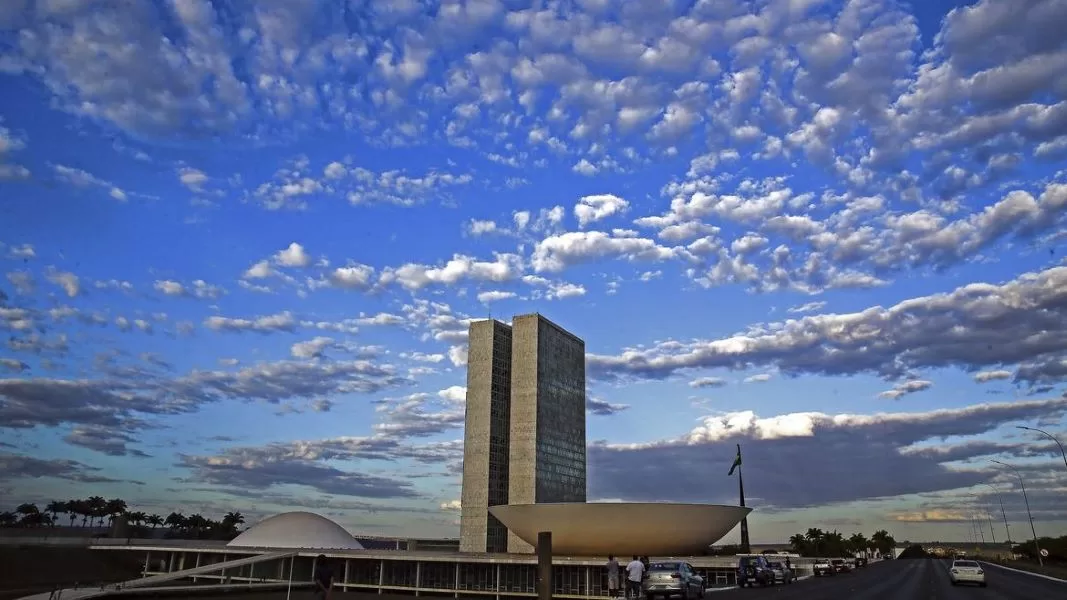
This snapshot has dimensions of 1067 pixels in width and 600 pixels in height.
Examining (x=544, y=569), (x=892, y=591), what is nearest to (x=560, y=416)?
(x=892, y=591)

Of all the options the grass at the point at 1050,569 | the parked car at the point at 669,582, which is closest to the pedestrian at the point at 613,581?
Result: the parked car at the point at 669,582

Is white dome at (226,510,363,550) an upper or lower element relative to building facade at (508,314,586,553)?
lower

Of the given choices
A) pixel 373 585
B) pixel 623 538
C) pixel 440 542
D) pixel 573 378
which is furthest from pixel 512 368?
pixel 623 538

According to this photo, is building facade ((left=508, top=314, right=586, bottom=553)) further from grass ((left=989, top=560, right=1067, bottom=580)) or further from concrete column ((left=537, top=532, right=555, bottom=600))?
concrete column ((left=537, top=532, right=555, bottom=600))

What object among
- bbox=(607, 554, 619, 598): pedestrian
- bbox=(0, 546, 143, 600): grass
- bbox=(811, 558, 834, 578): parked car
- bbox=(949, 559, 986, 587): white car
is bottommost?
bbox=(0, 546, 143, 600): grass

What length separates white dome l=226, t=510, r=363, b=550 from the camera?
129m

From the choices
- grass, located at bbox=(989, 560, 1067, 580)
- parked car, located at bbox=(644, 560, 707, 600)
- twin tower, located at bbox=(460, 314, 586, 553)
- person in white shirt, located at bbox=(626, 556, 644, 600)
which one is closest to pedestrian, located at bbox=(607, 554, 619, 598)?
person in white shirt, located at bbox=(626, 556, 644, 600)

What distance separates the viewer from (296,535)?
132m

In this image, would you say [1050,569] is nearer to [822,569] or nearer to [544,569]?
[822,569]

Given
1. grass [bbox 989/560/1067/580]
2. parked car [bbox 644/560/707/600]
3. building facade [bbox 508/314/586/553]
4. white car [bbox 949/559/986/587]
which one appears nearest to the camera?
parked car [bbox 644/560/707/600]

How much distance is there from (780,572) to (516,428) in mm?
107434

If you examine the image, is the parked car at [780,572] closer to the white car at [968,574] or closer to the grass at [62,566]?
the white car at [968,574]

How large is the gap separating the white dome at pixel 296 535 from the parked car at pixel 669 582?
106 meters

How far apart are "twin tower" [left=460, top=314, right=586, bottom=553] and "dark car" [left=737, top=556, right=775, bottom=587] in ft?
328
